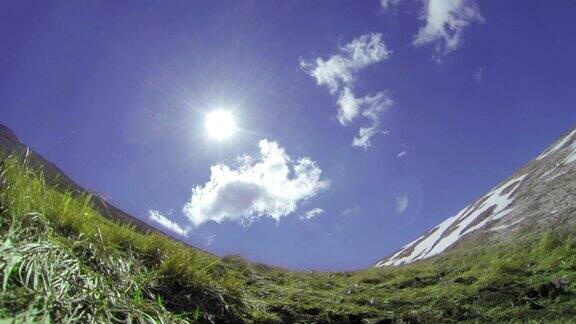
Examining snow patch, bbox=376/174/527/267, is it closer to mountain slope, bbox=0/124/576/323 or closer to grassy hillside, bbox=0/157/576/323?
grassy hillside, bbox=0/157/576/323

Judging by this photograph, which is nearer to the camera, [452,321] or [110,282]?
[110,282]

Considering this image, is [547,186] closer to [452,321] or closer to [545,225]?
[545,225]

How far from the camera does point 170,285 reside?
5.22 m

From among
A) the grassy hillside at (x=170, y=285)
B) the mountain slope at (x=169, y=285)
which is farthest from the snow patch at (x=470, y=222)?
the mountain slope at (x=169, y=285)

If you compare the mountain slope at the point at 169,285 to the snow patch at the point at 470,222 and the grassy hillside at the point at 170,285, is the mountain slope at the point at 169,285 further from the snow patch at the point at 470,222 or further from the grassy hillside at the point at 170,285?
the snow patch at the point at 470,222

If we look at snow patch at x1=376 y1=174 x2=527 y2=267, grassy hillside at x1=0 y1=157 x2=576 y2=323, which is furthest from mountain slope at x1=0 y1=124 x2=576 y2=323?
snow patch at x1=376 y1=174 x2=527 y2=267

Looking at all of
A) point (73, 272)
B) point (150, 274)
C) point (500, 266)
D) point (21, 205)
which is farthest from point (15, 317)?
point (500, 266)


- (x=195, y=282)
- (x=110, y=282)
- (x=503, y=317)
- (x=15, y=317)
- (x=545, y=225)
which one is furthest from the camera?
(x=545, y=225)

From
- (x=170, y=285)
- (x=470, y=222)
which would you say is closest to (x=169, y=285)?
(x=170, y=285)

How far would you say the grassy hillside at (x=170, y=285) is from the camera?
11.2 feet

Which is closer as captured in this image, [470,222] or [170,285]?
[170,285]

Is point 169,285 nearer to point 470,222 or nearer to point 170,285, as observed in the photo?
point 170,285

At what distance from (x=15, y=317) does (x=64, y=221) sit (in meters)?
2.23

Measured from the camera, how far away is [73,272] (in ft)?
12.4
